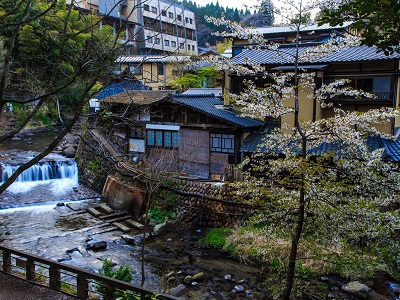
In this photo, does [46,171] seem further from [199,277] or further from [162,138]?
[199,277]

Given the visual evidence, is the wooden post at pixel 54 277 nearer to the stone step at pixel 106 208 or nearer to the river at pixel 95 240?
the river at pixel 95 240

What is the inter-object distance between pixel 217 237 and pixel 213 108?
30.3 ft

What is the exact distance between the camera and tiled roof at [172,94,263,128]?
22.0 metres

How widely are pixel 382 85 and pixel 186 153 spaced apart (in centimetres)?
1237

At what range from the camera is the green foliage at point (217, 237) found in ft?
56.6

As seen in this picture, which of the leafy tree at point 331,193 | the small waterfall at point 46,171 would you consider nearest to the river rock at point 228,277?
the leafy tree at point 331,193

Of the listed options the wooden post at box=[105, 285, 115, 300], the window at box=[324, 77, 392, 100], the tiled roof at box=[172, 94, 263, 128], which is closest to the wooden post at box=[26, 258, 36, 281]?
the wooden post at box=[105, 285, 115, 300]

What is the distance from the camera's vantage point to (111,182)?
24.1 meters

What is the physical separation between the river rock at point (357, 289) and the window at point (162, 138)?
14703 millimetres

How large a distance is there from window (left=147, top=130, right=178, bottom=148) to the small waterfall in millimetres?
7113

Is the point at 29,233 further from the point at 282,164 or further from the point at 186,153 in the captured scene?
the point at 282,164

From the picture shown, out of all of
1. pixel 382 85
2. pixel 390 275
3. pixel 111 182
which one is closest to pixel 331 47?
pixel 390 275

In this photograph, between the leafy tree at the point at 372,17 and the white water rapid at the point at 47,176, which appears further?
the white water rapid at the point at 47,176

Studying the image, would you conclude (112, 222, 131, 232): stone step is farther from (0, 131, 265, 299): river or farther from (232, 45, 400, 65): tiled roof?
(232, 45, 400, 65): tiled roof
